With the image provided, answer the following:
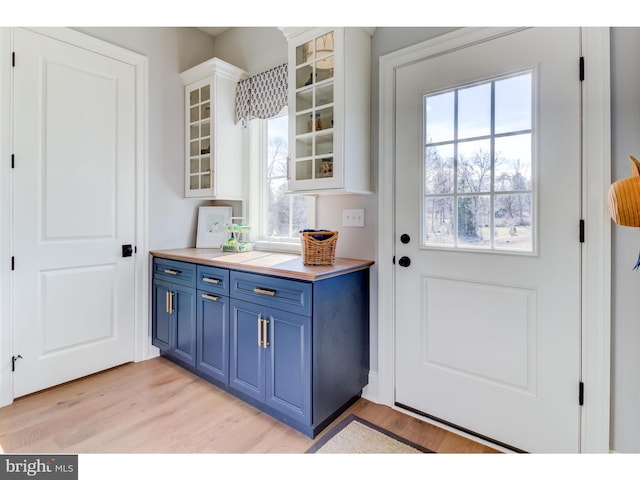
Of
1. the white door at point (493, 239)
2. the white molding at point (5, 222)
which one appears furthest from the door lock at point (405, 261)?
the white molding at point (5, 222)

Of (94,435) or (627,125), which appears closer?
(627,125)

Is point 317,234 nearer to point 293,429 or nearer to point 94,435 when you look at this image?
point 293,429

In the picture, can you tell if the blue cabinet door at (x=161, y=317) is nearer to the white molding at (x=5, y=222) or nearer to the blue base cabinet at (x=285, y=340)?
the blue base cabinet at (x=285, y=340)

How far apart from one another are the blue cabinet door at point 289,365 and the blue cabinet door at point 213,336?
38cm

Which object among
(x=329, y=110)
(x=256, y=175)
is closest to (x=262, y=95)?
(x=256, y=175)

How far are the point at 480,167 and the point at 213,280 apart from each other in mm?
1699

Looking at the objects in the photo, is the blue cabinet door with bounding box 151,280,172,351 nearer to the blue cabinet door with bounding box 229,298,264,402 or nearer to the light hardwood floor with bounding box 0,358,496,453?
the light hardwood floor with bounding box 0,358,496,453

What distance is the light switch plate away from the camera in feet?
6.76

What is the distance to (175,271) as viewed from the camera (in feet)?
7.86

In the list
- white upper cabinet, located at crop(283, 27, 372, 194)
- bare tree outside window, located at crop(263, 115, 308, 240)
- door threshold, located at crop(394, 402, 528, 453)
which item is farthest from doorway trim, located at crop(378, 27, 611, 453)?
bare tree outside window, located at crop(263, 115, 308, 240)

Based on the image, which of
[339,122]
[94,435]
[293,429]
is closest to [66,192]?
[94,435]

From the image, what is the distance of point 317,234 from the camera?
1.89m

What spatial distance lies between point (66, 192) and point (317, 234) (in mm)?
1762
